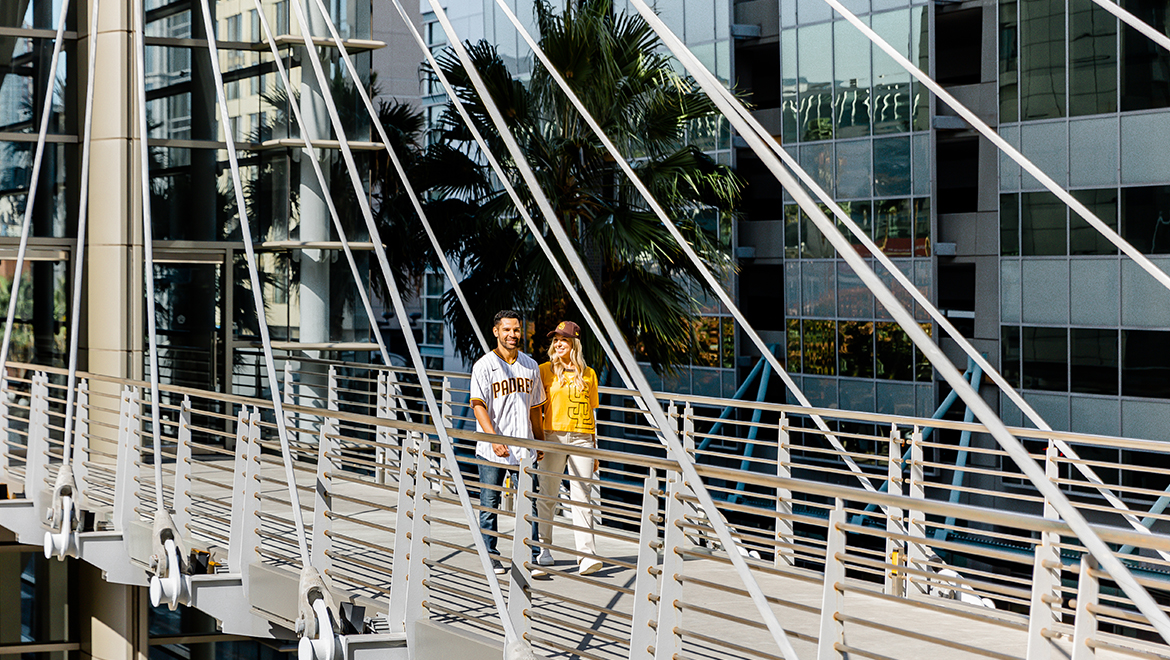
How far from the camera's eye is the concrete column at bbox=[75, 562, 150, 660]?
14.8 meters

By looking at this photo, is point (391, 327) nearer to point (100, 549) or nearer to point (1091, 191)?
point (1091, 191)

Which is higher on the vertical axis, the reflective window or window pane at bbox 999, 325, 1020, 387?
the reflective window

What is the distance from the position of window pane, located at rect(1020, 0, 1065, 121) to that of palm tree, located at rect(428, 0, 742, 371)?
31.8ft

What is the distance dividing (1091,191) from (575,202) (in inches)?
447

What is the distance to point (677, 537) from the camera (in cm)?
584

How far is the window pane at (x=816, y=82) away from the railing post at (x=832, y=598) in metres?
26.6

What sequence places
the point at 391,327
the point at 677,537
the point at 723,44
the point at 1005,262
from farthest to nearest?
the point at 391,327
the point at 723,44
the point at 1005,262
the point at 677,537

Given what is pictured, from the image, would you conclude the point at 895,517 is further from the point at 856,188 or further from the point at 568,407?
the point at 856,188

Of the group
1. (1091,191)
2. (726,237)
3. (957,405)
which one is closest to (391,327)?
(726,237)

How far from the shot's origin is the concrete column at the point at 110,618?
1484 cm

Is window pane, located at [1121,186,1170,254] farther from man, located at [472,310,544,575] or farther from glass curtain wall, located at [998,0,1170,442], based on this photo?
man, located at [472,310,544,575]

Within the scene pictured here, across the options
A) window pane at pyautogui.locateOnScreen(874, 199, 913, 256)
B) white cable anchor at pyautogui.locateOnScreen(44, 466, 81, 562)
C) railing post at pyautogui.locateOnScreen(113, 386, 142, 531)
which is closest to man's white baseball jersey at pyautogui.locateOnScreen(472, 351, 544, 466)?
railing post at pyautogui.locateOnScreen(113, 386, 142, 531)

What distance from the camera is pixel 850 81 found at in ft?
99.1

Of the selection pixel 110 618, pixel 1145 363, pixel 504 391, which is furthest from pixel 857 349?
pixel 504 391
